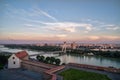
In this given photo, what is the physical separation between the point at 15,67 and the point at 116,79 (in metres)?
3.74

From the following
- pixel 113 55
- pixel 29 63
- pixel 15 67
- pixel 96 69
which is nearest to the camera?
pixel 96 69

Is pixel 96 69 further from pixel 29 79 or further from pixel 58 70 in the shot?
pixel 29 79

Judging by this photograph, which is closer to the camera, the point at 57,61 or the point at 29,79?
the point at 29,79

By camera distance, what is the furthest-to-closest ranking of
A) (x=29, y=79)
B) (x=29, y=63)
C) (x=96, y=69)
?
(x=29, y=63) → (x=29, y=79) → (x=96, y=69)

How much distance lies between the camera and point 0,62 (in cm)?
520

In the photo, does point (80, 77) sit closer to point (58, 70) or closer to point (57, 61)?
point (58, 70)

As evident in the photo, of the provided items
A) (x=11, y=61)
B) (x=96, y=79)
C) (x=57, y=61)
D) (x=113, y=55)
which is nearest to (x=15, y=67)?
(x=11, y=61)

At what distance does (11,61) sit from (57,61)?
2.26 metres

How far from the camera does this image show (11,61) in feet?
14.9

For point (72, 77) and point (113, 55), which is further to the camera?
point (113, 55)

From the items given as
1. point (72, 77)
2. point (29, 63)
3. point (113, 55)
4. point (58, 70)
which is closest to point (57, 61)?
point (29, 63)

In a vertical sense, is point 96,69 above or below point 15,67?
above

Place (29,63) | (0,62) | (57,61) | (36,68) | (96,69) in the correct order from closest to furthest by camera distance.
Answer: (96,69)
(36,68)
(29,63)
(0,62)
(57,61)

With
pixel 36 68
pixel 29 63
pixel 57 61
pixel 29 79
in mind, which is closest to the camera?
pixel 29 79
